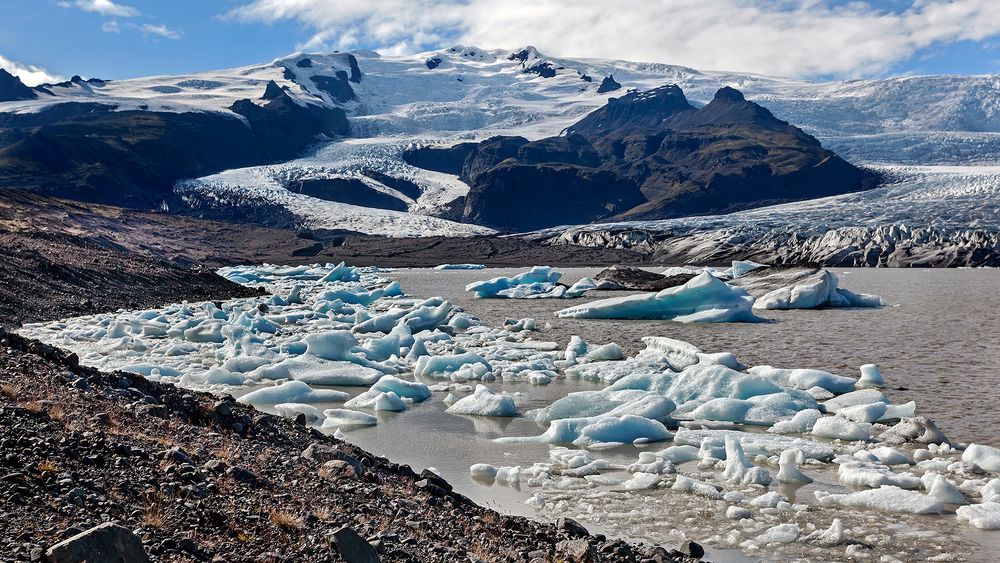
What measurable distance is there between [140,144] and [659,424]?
327ft

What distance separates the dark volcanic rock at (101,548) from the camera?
9.55ft

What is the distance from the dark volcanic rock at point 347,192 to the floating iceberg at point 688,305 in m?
69.7

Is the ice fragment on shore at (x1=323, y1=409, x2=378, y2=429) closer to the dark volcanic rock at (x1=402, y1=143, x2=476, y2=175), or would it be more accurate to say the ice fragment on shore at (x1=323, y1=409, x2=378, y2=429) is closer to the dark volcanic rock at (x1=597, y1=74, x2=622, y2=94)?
the dark volcanic rock at (x1=402, y1=143, x2=476, y2=175)

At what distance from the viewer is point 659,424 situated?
8.87m

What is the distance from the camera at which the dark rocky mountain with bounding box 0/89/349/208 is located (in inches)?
3302

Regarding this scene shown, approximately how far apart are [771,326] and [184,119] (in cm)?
10188

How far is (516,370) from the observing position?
44.1 ft

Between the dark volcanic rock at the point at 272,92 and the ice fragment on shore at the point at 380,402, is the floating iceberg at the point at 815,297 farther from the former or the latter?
the dark volcanic rock at the point at 272,92

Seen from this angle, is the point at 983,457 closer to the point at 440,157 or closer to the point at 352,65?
the point at 440,157

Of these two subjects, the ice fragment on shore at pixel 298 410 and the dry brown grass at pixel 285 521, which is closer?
the dry brown grass at pixel 285 521

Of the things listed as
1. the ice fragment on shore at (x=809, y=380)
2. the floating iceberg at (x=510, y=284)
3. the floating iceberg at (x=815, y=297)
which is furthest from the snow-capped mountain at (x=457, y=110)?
the ice fragment on shore at (x=809, y=380)

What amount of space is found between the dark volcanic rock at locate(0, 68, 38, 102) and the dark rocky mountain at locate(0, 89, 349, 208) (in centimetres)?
1044

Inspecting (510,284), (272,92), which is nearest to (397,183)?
(272,92)

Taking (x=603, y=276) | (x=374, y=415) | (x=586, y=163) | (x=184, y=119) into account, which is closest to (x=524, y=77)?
(x=586, y=163)
